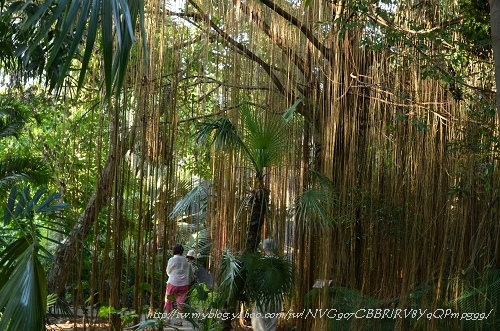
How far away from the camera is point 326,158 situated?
490 centimetres

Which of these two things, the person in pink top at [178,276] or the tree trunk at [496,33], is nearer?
the tree trunk at [496,33]

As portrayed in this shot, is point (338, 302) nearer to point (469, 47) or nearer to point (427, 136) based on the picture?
point (427, 136)

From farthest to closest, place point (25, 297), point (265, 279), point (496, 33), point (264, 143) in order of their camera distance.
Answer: point (264, 143)
point (265, 279)
point (496, 33)
point (25, 297)

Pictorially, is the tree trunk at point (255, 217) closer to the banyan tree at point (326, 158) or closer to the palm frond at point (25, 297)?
the banyan tree at point (326, 158)

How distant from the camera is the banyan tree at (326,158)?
406cm

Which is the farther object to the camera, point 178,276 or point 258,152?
point 178,276

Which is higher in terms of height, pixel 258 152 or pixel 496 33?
pixel 496 33

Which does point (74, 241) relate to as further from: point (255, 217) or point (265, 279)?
point (265, 279)

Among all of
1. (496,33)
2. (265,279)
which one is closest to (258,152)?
(265,279)

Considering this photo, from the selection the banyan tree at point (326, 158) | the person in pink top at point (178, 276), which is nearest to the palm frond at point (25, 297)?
the banyan tree at point (326, 158)

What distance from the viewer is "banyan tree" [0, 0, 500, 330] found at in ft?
13.3

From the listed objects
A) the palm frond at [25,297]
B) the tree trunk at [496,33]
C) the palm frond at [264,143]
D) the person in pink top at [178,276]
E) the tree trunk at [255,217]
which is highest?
the tree trunk at [496,33]

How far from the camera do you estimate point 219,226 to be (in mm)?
5152

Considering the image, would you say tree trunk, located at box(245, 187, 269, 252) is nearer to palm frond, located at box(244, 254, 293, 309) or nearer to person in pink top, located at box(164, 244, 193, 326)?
palm frond, located at box(244, 254, 293, 309)
